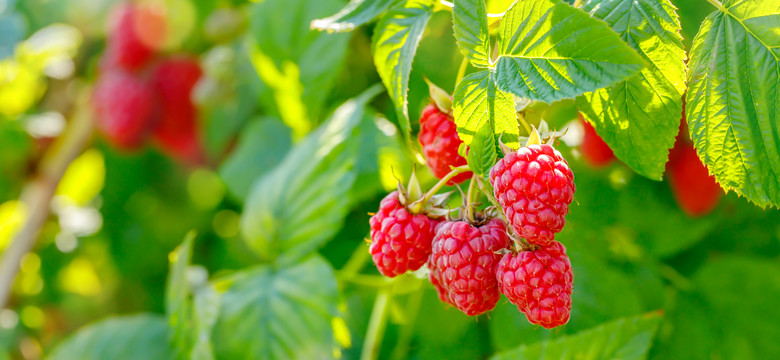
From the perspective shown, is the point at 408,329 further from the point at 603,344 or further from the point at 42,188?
the point at 42,188

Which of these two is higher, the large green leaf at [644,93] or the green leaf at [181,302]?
the large green leaf at [644,93]

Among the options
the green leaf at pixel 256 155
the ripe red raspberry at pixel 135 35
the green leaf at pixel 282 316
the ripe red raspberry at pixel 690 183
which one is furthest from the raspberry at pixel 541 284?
the ripe red raspberry at pixel 135 35

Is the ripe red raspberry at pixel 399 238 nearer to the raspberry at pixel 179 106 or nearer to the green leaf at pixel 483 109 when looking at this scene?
the green leaf at pixel 483 109

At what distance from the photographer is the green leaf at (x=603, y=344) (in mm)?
648

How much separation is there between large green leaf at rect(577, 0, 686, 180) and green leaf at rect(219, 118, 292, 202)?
80 cm

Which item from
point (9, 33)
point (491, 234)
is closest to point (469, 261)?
point (491, 234)

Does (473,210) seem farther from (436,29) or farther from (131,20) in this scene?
(131,20)

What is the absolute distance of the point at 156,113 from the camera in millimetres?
1463

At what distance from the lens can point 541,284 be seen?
46 cm

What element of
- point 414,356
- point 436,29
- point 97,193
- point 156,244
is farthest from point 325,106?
point 97,193

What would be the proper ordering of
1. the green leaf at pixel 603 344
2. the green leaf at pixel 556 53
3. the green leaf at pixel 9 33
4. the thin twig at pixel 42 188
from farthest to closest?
the thin twig at pixel 42 188
the green leaf at pixel 9 33
the green leaf at pixel 603 344
the green leaf at pixel 556 53

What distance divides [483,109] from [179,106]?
1.12 meters

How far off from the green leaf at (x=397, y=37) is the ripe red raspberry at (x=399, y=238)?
7cm

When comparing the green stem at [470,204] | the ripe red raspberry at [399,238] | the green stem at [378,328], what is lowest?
the green stem at [378,328]
